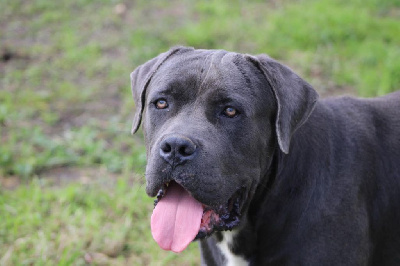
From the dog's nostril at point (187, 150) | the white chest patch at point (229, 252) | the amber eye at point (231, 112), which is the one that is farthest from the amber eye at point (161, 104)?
the white chest patch at point (229, 252)

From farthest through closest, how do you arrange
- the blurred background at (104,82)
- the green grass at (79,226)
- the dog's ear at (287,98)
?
1. the blurred background at (104,82)
2. the green grass at (79,226)
3. the dog's ear at (287,98)

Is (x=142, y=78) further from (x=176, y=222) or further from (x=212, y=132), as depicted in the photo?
(x=176, y=222)

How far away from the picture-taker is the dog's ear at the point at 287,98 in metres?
2.86

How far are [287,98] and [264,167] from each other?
16.1 inches

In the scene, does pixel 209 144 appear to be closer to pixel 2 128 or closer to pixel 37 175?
pixel 37 175

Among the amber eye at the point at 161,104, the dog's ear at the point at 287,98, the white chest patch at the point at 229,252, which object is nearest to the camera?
the dog's ear at the point at 287,98

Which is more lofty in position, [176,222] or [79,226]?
[176,222]

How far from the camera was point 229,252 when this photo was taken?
3.20m

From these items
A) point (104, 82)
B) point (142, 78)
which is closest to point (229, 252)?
point (142, 78)

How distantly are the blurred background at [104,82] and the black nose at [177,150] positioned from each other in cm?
157

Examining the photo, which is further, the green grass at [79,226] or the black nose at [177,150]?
the green grass at [79,226]

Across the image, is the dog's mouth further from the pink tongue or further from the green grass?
the green grass

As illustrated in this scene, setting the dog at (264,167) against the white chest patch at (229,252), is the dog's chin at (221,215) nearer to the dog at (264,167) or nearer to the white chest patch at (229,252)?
the dog at (264,167)

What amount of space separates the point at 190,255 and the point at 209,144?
162 centimetres
